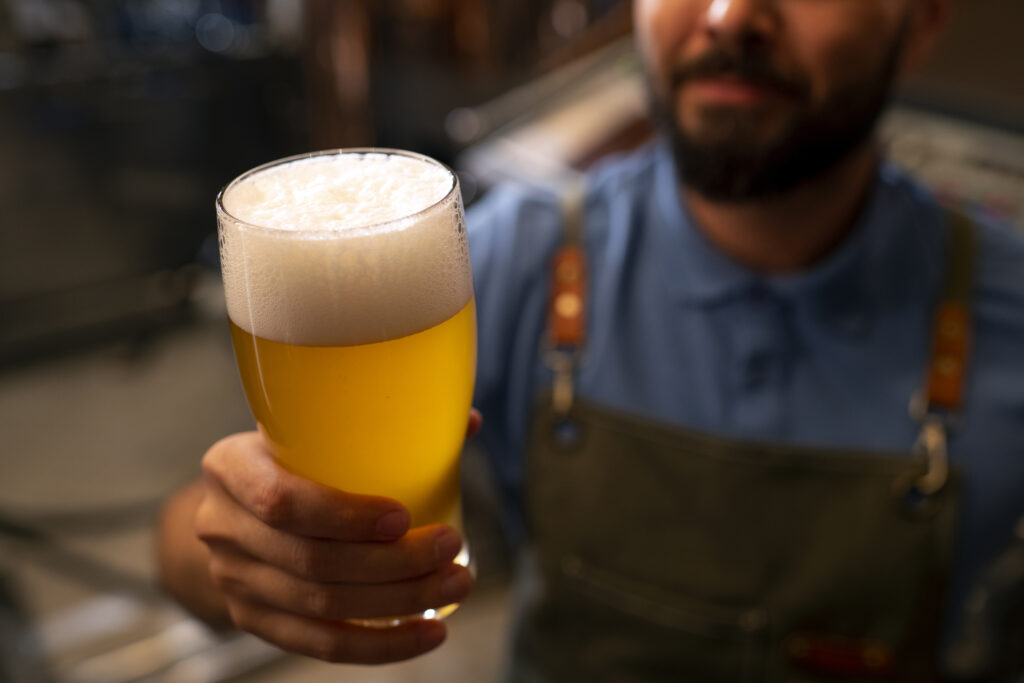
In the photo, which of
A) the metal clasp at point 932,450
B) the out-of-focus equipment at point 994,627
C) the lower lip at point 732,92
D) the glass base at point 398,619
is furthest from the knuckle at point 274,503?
the out-of-focus equipment at point 994,627

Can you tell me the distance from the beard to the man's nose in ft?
0.07

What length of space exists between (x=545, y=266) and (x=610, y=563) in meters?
0.58

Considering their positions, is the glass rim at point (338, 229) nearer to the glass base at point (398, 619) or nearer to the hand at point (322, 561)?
the hand at point (322, 561)

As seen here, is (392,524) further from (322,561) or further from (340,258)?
(340,258)

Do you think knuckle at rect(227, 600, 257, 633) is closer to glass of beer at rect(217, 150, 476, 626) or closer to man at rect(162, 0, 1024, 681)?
glass of beer at rect(217, 150, 476, 626)

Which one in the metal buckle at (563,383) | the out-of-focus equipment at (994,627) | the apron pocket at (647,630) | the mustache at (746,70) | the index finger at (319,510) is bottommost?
the out-of-focus equipment at (994,627)

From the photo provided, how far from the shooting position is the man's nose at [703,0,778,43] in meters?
1.36

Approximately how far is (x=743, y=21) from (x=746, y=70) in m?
0.08

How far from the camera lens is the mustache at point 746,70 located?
1.39m

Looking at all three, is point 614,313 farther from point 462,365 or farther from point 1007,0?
point 1007,0

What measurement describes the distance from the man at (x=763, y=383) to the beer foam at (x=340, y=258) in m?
0.86

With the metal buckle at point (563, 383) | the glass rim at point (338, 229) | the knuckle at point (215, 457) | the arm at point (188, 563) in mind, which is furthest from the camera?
the metal buckle at point (563, 383)

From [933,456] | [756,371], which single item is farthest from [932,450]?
[756,371]

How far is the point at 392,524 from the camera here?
700mm
